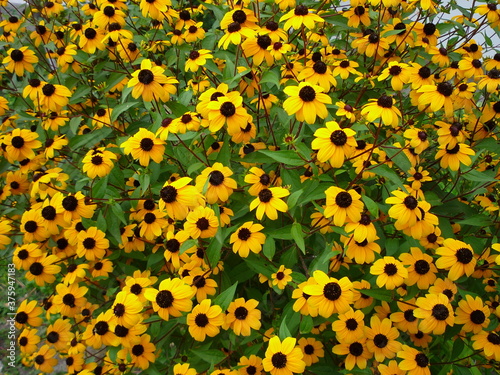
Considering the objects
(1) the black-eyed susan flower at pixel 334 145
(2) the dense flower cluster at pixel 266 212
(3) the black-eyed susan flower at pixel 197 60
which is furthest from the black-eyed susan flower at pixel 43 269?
(1) the black-eyed susan flower at pixel 334 145

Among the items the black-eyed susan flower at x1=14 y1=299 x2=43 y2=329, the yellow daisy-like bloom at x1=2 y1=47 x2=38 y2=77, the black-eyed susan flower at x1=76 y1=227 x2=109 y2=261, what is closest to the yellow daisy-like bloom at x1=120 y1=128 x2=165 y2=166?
the black-eyed susan flower at x1=76 y1=227 x2=109 y2=261

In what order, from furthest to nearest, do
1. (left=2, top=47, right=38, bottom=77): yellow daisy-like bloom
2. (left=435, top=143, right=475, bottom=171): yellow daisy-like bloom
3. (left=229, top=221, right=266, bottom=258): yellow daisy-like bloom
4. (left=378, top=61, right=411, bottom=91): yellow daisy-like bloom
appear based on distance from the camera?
1. (left=2, top=47, right=38, bottom=77): yellow daisy-like bloom
2. (left=378, top=61, right=411, bottom=91): yellow daisy-like bloom
3. (left=435, top=143, right=475, bottom=171): yellow daisy-like bloom
4. (left=229, top=221, right=266, bottom=258): yellow daisy-like bloom

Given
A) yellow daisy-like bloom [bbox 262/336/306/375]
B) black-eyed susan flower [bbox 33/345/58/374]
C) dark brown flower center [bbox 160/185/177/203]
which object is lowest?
black-eyed susan flower [bbox 33/345/58/374]

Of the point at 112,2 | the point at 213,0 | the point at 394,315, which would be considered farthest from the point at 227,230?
the point at 213,0

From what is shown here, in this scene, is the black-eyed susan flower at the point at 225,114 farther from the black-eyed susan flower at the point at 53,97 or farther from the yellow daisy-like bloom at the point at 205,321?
the black-eyed susan flower at the point at 53,97

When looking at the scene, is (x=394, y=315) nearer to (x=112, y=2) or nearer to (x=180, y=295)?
(x=180, y=295)

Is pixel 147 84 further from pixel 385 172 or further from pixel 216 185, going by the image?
pixel 385 172

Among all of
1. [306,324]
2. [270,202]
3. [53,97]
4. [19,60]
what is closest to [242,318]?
[306,324]

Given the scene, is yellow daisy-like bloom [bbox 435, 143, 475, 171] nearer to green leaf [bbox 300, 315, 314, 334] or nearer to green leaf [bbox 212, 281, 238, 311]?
green leaf [bbox 300, 315, 314, 334]
